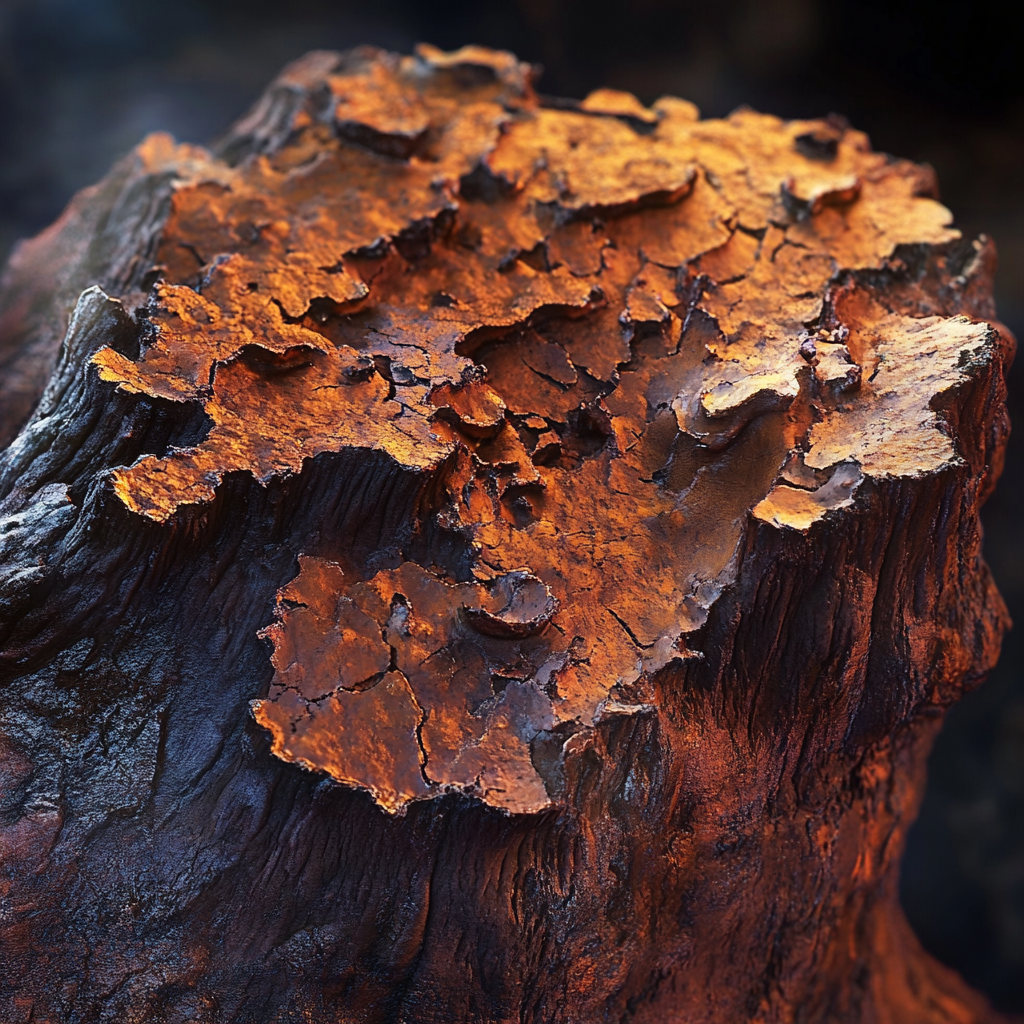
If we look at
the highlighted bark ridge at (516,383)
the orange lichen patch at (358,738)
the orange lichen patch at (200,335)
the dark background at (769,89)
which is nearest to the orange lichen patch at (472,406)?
the highlighted bark ridge at (516,383)

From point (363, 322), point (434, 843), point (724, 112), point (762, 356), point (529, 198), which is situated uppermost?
point (724, 112)

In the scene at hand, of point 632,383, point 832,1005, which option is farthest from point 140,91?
point 832,1005

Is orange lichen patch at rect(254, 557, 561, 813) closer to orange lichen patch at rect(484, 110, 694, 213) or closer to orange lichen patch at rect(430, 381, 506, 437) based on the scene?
orange lichen patch at rect(430, 381, 506, 437)

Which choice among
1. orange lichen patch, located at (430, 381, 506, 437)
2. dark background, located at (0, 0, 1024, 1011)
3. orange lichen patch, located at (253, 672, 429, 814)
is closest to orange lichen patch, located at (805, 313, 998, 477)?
orange lichen patch, located at (430, 381, 506, 437)

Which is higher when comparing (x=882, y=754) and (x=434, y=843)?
(x=882, y=754)

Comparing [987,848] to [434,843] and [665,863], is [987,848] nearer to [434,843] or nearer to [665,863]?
[665,863]

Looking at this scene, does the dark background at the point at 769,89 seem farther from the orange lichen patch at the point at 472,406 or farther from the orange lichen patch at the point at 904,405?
the orange lichen patch at the point at 472,406

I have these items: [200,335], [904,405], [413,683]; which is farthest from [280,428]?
[904,405]
